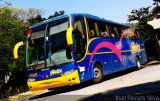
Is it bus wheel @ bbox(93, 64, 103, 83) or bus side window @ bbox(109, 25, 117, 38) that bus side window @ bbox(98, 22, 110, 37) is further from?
bus wheel @ bbox(93, 64, 103, 83)

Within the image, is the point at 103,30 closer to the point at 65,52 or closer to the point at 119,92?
the point at 65,52

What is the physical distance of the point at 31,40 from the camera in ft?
47.6

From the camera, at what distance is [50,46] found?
13641 mm

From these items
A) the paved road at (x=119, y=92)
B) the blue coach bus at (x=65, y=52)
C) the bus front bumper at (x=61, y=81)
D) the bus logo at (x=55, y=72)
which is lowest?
the paved road at (x=119, y=92)

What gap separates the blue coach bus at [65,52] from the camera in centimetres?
1333

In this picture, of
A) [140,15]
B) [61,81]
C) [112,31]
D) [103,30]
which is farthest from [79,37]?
[140,15]

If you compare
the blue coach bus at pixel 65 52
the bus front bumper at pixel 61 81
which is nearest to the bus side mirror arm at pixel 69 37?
the blue coach bus at pixel 65 52

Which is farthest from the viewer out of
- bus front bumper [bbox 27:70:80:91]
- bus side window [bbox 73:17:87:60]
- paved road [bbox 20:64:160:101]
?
bus side window [bbox 73:17:87:60]

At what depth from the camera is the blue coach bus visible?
13.3 metres

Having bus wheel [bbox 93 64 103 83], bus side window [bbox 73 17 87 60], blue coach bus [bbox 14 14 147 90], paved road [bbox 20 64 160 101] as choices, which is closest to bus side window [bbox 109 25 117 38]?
blue coach bus [bbox 14 14 147 90]

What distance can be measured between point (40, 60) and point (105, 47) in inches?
165

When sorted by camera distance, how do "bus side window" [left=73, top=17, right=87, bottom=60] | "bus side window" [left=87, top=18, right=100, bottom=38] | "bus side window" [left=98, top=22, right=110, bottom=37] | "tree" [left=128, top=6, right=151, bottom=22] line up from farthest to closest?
"tree" [left=128, top=6, right=151, bottom=22]
"bus side window" [left=98, top=22, right=110, bottom=37]
"bus side window" [left=87, top=18, right=100, bottom=38]
"bus side window" [left=73, top=17, right=87, bottom=60]

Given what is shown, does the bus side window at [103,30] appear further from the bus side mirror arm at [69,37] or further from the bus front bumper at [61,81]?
the bus side mirror arm at [69,37]

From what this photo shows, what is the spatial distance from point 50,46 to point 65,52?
0.77 metres
